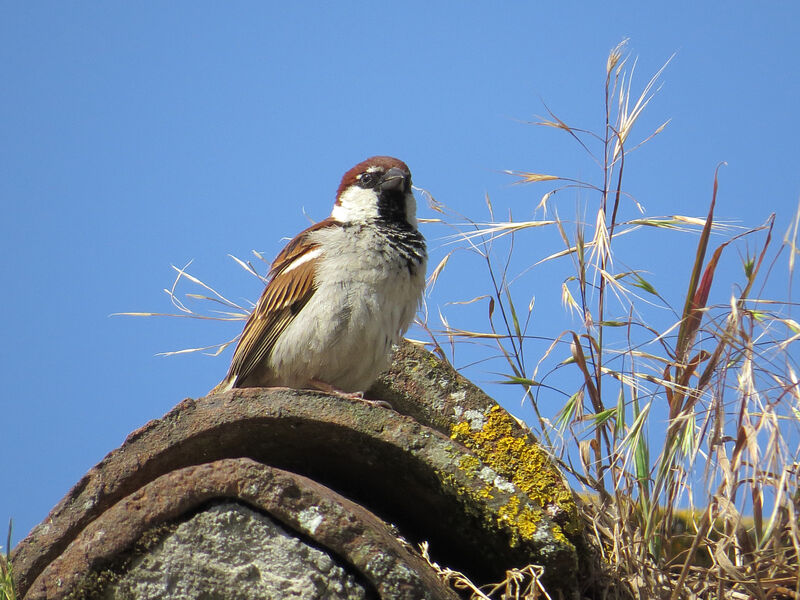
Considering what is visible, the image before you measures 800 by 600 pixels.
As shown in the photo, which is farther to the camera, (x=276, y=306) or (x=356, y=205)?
(x=356, y=205)

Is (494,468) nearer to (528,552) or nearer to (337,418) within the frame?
(528,552)

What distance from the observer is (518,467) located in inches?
88.0

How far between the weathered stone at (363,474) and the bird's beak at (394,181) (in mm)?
1638

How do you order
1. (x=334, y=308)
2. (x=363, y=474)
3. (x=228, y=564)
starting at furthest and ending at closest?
(x=334, y=308) → (x=363, y=474) → (x=228, y=564)

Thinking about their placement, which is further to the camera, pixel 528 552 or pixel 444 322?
pixel 444 322

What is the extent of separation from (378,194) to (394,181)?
0.28 feet

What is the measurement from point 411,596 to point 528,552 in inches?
18.7

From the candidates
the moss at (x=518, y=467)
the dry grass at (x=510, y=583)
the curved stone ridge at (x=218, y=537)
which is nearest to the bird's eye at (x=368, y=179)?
the moss at (x=518, y=467)

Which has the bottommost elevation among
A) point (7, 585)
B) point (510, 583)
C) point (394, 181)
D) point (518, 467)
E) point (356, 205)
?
point (7, 585)

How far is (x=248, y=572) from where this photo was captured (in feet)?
5.64

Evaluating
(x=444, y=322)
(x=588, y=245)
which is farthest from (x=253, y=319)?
(x=588, y=245)

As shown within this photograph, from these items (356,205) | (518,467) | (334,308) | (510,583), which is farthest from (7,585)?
(356,205)

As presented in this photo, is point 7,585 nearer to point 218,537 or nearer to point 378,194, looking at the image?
point 218,537

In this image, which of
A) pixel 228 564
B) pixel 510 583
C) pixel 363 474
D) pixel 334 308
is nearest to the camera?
pixel 228 564
